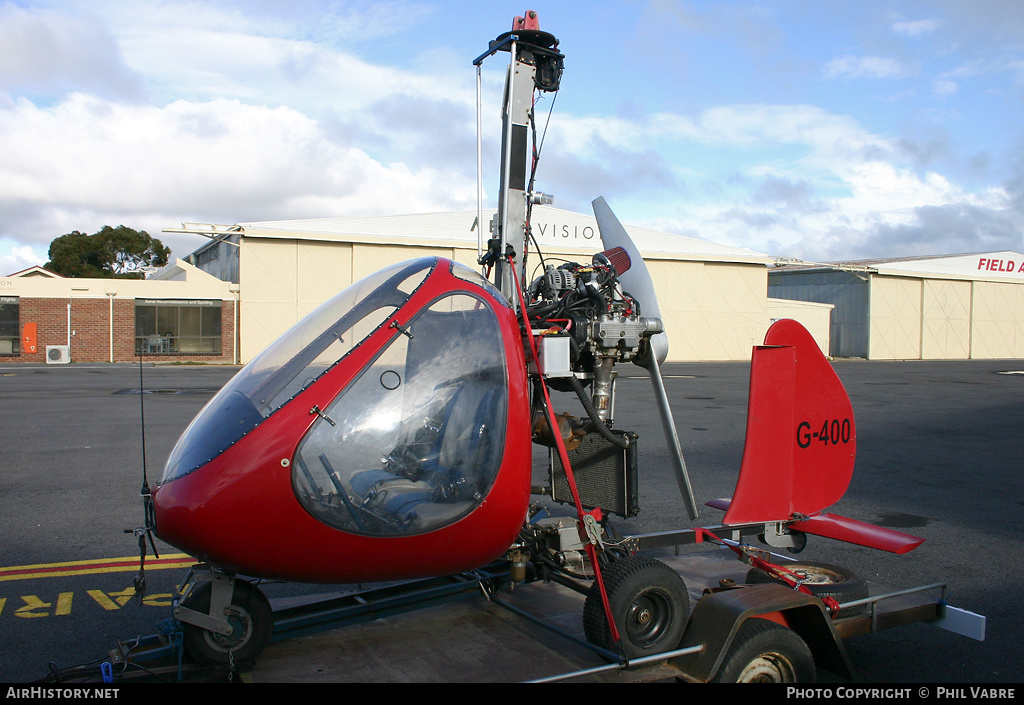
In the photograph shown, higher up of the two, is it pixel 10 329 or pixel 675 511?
pixel 10 329

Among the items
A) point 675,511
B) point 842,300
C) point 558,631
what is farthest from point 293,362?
point 842,300

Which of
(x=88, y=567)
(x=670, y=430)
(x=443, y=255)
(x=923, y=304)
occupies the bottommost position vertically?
(x=88, y=567)

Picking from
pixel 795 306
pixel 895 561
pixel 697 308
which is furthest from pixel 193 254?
pixel 895 561

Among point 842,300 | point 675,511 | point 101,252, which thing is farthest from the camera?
point 101,252

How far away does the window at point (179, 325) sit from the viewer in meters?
33.3

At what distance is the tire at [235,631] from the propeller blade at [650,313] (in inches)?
86.0

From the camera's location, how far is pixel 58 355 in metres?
32.3

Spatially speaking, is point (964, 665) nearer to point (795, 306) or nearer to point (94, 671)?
point (94, 671)

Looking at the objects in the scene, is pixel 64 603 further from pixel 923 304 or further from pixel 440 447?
pixel 923 304

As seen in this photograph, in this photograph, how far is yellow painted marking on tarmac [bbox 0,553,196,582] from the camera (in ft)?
18.3

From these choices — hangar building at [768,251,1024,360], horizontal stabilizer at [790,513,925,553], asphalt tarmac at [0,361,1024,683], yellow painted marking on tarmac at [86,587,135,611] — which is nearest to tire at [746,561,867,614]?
horizontal stabilizer at [790,513,925,553]

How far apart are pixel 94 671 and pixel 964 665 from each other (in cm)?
446

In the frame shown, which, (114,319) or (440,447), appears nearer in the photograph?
(440,447)

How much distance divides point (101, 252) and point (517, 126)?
234ft
